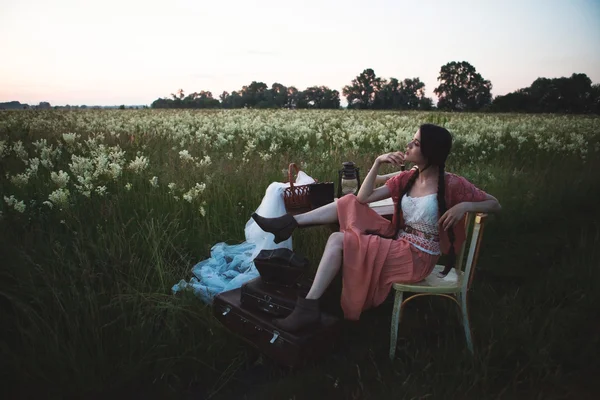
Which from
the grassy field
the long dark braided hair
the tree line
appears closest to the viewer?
the grassy field

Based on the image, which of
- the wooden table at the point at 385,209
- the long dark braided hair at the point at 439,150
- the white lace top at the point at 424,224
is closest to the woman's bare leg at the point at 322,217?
the wooden table at the point at 385,209

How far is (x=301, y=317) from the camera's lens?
291 cm

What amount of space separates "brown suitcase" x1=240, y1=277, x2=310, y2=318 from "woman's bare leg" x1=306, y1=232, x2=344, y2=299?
0.17 metres

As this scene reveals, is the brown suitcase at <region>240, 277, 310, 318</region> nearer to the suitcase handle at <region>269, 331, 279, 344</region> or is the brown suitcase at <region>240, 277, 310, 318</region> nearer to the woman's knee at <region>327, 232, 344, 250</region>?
the suitcase handle at <region>269, 331, 279, 344</region>

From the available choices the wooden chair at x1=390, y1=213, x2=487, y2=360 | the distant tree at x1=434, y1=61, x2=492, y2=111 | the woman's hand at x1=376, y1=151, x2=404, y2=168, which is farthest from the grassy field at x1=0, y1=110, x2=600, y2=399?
the distant tree at x1=434, y1=61, x2=492, y2=111

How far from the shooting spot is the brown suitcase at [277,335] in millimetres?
2877

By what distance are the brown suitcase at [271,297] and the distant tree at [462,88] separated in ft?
193

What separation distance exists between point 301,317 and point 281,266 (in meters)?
0.47

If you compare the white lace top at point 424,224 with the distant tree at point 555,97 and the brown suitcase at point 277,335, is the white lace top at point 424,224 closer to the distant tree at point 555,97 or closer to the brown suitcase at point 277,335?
the brown suitcase at point 277,335

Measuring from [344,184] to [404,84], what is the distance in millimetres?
74640

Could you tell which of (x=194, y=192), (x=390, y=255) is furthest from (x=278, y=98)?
(x=390, y=255)

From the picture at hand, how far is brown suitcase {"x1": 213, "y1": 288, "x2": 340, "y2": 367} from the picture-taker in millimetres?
2877

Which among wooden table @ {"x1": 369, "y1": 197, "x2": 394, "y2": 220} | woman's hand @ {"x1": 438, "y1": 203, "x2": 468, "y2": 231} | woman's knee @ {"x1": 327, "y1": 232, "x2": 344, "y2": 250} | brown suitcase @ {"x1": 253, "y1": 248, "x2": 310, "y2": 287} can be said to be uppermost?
woman's hand @ {"x1": 438, "y1": 203, "x2": 468, "y2": 231}

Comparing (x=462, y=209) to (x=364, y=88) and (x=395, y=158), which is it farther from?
(x=364, y=88)
